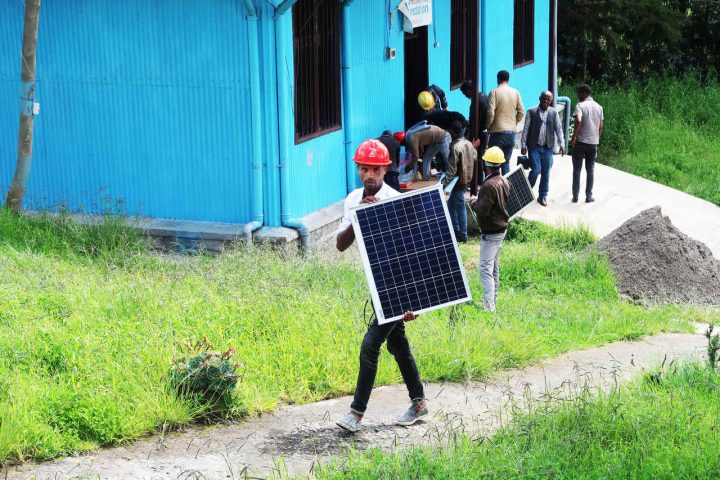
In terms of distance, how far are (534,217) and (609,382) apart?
658 centimetres

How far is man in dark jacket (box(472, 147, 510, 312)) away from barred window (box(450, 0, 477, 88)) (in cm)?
652

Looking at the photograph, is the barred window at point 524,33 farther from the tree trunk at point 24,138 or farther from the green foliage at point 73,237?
the tree trunk at point 24,138

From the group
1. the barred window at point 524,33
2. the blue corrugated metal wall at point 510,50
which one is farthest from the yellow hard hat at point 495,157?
the barred window at point 524,33

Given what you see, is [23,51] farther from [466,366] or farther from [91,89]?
[466,366]

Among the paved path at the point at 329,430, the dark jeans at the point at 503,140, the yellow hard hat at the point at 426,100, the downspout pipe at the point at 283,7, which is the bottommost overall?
the paved path at the point at 329,430

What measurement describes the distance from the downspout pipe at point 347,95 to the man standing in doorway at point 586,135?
3831 mm

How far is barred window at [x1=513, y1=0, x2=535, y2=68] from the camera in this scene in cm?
1873

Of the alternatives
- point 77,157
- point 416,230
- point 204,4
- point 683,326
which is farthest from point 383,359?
point 77,157

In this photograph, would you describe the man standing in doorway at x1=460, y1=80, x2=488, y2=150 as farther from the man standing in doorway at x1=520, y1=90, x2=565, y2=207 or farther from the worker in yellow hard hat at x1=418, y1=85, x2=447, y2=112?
the man standing in doorway at x1=520, y1=90, x2=565, y2=207

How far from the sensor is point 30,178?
1229 centimetres

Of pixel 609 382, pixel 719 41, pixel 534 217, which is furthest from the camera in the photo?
pixel 719 41

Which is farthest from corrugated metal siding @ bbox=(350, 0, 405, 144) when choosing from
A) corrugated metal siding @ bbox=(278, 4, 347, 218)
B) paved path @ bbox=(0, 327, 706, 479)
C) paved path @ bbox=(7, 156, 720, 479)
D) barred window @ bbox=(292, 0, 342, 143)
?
paved path @ bbox=(0, 327, 706, 479)

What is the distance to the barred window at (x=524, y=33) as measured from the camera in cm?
1873

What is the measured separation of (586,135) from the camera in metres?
14.8
